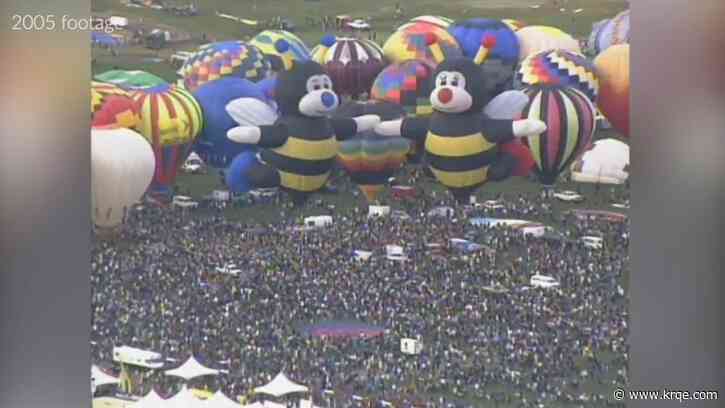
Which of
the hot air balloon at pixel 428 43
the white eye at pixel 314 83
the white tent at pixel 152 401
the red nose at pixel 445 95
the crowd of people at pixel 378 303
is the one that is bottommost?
the white tent at pixel 152 401

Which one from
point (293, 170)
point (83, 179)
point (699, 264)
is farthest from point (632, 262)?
point (83, 179)

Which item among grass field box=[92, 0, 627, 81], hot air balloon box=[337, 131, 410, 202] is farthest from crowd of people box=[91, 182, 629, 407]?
grass field box=[92, 0, 627, 81]

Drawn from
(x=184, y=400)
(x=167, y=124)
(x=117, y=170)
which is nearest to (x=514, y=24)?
(x=167, y=124)

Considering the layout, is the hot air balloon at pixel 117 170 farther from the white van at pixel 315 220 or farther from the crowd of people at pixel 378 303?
the white van at pixel 315 220

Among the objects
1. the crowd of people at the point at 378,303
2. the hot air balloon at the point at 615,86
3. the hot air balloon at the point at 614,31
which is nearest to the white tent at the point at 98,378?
the crowd of people at the point at 378,303

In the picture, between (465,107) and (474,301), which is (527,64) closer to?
(465,107)

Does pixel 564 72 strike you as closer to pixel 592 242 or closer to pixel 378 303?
pixel 592 242
